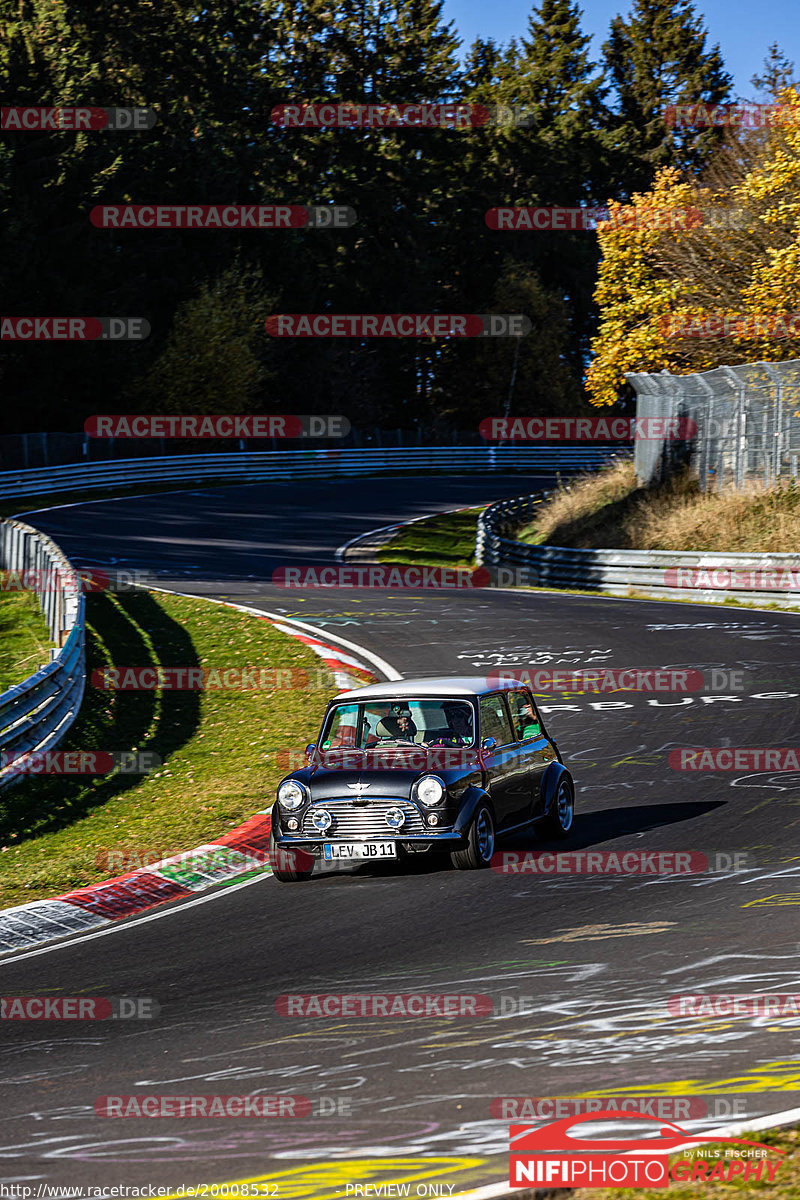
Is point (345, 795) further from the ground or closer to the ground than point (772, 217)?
closer to the ground

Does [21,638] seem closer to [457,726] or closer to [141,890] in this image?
[141,890]

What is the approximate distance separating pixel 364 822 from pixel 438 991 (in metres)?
2.93

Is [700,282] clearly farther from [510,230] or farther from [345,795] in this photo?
[510,230]

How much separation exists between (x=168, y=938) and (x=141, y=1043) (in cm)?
217

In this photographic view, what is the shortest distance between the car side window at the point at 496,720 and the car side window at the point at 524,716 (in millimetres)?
123

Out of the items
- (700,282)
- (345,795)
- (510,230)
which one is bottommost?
(345,795)

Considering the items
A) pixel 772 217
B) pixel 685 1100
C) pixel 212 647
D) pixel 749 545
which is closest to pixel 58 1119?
pixel 685 1100

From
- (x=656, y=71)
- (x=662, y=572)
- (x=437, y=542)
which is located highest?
(x=656, y=71)

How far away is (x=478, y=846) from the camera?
10664 millimetres

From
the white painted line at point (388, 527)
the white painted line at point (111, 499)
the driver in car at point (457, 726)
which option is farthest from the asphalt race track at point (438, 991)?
the white painted line at point (111, 499)

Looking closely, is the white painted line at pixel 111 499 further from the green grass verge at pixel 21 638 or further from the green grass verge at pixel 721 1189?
the green grass verge at pixel 721 1189

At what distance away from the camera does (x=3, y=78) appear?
58000 millimetres

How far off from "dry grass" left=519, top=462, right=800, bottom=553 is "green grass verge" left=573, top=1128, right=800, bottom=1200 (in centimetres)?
2539

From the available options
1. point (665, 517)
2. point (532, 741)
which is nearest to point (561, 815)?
point (532, 741)
